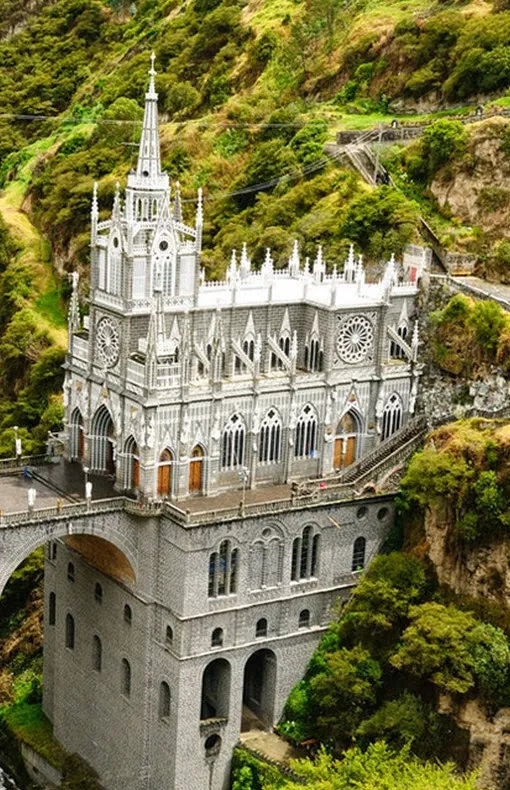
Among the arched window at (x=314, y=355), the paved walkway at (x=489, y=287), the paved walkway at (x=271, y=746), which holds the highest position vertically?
the paved walkway at (x=489, y=287)

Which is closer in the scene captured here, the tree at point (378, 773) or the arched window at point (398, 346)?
the tree at point (378, 773)

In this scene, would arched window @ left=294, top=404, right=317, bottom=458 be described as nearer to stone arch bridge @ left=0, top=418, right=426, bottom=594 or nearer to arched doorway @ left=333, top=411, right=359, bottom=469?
arched doorway @ left=333, top=411, right=359, bottom=469

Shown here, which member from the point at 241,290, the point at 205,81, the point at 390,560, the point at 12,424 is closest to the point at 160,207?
the point at 241,290

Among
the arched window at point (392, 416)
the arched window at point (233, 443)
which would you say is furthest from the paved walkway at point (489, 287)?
the arched window at point (233, 443)

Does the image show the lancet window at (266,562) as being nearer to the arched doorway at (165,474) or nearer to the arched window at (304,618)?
the arched window at (304,618)

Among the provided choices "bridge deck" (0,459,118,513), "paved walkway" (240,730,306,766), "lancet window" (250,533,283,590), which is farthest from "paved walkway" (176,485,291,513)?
"paved walkway" (240,730,306,766)

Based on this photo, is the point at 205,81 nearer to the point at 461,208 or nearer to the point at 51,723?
the point at 461,208

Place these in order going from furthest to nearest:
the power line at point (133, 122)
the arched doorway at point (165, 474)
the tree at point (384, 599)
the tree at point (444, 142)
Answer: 1. the power line at point (133, 122)
2. the tree at point (444, 142)
3. the arched doorway at point (165, 474)
4. the tree at point (384, 599)
